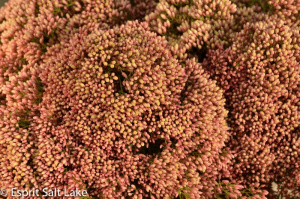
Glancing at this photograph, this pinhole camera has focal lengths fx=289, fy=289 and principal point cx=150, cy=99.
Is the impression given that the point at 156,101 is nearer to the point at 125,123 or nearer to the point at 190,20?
the point at 125,123

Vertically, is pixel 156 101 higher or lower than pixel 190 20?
lower

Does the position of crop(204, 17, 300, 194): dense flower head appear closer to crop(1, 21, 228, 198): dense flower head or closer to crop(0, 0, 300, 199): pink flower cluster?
crop(0, 0, 300, 199): pink flower cluster

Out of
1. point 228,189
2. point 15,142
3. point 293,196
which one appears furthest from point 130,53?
point 293,196

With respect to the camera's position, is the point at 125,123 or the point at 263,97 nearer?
the point at 125,123

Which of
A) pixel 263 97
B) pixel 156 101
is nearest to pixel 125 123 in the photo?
pixel 156 101

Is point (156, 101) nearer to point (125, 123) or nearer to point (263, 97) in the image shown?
Result: point (125, 123)

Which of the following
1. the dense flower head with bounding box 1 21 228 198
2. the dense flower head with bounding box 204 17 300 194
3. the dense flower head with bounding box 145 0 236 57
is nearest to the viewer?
the dense flower head with bounding box 1 21 228 198

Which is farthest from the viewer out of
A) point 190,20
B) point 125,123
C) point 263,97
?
point 190,20

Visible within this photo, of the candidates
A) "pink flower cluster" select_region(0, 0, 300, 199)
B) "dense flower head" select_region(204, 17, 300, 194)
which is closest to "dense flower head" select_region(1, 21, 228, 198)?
"pink flower cluster" select_region(0, 0, 300, 199)

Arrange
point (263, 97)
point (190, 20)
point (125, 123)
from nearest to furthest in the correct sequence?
point (125, 123)
point (263, 97)
point (190, 20)

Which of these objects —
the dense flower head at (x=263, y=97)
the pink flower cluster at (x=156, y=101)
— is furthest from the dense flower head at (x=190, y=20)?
the dense flower head at (x=263, y=97)
